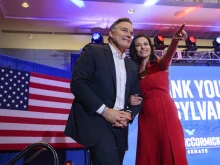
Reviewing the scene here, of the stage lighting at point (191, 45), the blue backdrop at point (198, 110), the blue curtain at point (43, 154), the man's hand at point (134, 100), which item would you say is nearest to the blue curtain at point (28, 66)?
the blue curtain at point (43, 154)

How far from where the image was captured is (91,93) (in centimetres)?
156

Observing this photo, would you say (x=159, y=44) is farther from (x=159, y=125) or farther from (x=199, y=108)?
(x=159, y=125)

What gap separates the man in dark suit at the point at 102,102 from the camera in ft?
5.09

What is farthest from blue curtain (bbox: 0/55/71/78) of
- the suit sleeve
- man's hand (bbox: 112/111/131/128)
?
man's hand (bbox: 112/111/131/128)

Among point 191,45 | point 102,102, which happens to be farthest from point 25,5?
point 102,102

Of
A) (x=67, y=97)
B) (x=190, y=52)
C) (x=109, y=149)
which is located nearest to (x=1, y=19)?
(x=67, y=97)

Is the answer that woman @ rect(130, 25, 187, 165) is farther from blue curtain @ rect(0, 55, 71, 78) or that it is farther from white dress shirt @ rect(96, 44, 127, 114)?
blue curtain @ rect(0, 55, 71, 78)

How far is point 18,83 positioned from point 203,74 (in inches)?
136

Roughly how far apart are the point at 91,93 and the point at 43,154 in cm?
216

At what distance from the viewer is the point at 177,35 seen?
207 centimetres

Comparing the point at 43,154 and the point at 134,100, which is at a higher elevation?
the point at 134,100

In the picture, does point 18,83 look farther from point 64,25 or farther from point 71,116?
point 64,25

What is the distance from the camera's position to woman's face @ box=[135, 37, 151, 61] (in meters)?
2.31

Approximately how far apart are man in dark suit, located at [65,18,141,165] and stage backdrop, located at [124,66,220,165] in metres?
3.01
